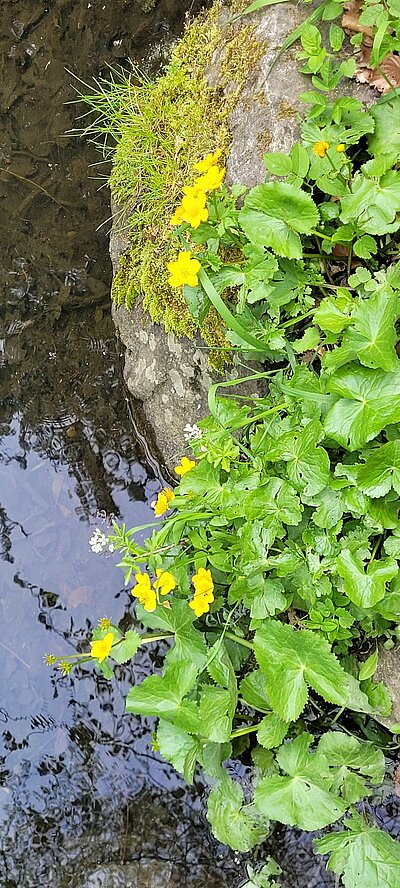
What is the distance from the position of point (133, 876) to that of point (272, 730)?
123 cm

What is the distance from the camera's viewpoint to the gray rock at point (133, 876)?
2842 mm

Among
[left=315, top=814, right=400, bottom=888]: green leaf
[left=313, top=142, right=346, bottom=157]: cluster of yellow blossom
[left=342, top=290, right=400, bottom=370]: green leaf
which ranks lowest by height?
[left=315, top=814, right=400, bottom=888]: green leaf

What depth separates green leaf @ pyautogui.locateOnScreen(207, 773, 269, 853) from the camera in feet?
7.95

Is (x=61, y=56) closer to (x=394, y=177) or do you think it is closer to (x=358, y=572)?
(x=394, y=177)

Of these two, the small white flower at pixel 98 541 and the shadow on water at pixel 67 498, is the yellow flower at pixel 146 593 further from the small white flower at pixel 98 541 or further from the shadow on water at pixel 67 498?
the shadow on water at pixel 67 498

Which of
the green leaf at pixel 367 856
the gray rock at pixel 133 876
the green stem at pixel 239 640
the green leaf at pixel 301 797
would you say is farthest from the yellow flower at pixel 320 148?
the gray rock at pixel 133 876

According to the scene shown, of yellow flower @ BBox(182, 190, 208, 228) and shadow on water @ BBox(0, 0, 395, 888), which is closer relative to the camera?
yellow flower @ BBox(182, 190, 208, 228)

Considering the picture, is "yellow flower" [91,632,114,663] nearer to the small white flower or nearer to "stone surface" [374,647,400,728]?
the small white flower

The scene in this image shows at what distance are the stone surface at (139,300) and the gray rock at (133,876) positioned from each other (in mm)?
1686

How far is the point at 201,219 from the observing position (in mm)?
1945

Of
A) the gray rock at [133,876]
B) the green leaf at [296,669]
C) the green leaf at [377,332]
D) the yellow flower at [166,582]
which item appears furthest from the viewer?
the gray rock at [133,876]

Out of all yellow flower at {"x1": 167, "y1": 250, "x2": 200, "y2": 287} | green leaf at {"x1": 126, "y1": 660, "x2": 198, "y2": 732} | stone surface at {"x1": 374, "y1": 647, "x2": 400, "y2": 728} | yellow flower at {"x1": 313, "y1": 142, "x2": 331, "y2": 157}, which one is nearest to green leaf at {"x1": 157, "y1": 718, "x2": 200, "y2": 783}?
green leaf at {"x1": 126, "y1": 660, "x2": 198, "y2": 732}

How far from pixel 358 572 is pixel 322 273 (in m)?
0.94

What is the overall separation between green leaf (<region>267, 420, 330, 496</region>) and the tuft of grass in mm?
635
